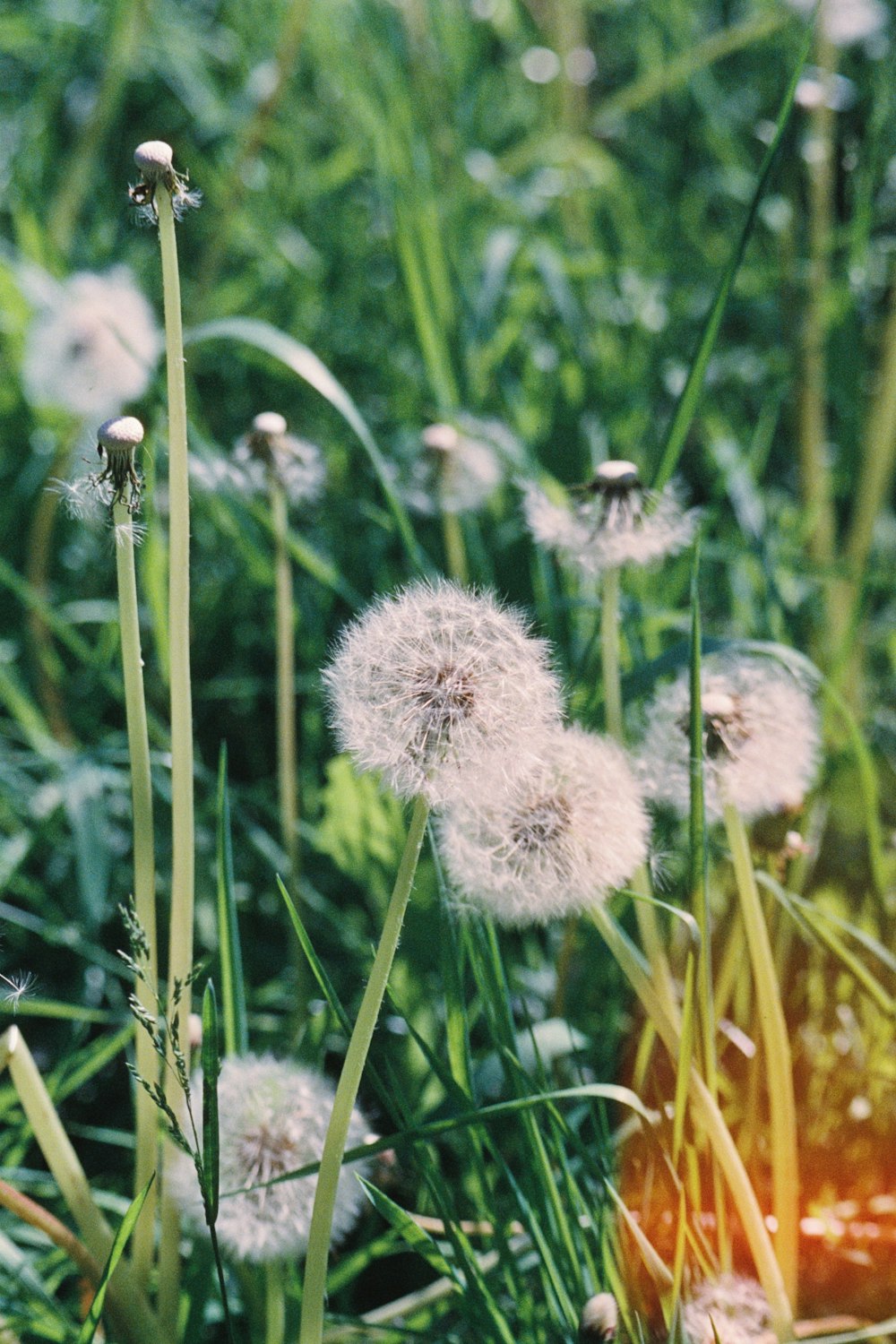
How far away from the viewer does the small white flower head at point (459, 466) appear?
1365 mm

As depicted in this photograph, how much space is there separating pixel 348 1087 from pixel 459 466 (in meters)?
0.92

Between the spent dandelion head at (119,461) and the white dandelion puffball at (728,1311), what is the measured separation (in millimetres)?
625

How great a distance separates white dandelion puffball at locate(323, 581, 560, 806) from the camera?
2.21ft

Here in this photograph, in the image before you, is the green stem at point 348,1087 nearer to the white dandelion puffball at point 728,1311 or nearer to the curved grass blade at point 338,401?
the white dandelion puffball at point 728,1311

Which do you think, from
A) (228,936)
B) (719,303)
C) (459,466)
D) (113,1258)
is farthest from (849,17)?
(113,1258)

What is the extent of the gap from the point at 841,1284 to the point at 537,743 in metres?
0.58

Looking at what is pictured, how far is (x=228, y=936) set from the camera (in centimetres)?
88

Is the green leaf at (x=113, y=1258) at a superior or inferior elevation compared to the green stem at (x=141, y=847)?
inferior

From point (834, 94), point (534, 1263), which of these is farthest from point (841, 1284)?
point (834, 94)

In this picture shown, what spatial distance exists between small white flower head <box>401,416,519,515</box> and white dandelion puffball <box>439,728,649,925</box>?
1.90 feet

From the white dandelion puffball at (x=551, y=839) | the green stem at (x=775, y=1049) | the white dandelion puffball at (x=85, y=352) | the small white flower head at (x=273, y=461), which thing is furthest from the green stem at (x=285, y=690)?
the white dandelion puffball at (x=85, y=352)

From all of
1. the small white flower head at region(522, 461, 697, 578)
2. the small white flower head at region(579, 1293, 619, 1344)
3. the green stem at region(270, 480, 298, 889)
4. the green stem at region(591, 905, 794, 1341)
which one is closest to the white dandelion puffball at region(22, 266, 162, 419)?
the green stem at region(270, 480, 298, 889)

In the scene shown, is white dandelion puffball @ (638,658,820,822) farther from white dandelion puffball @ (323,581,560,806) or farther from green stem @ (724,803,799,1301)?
white dandelion puffball @ (323,581,560,806)

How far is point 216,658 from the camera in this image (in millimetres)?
1746
